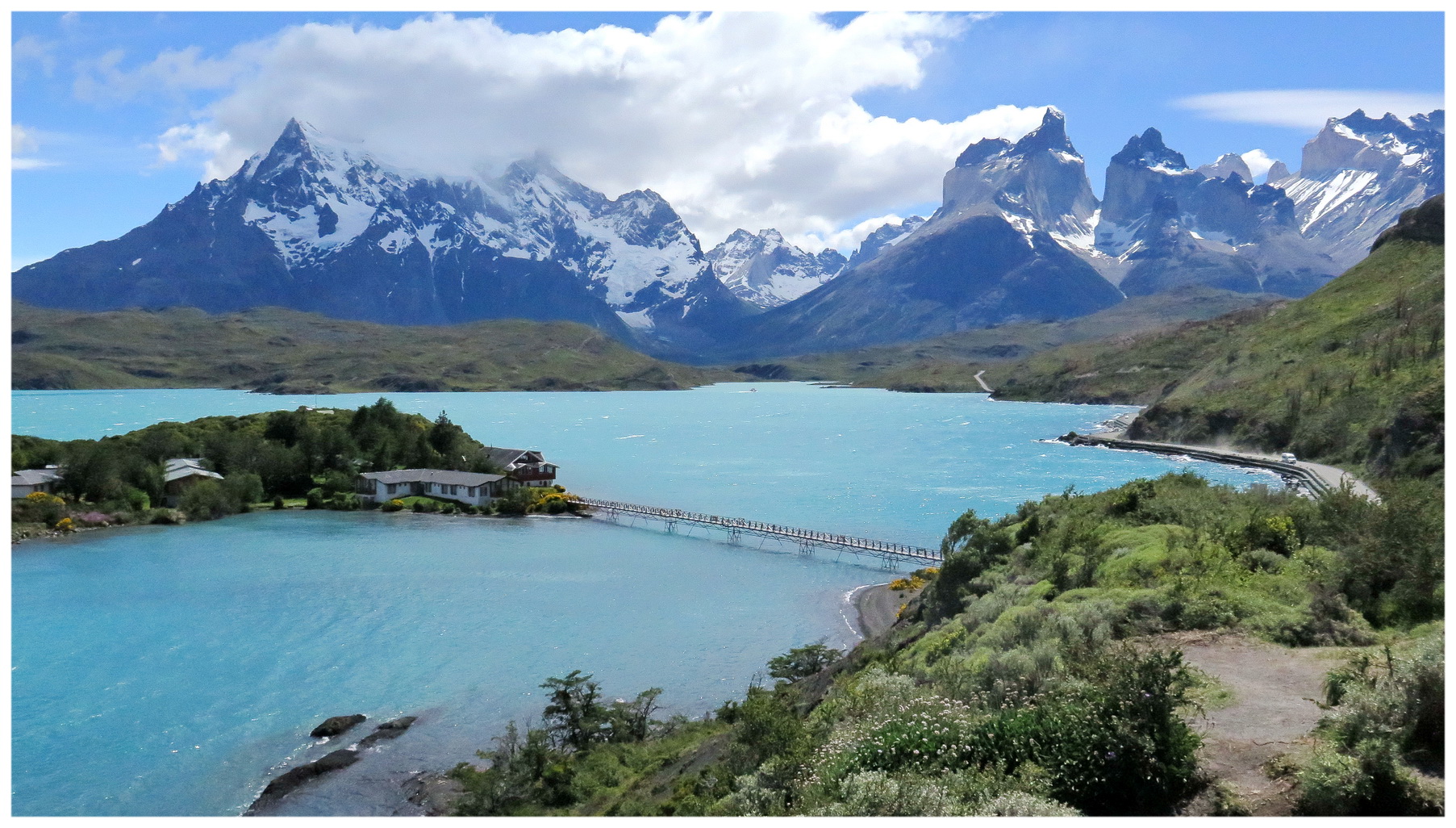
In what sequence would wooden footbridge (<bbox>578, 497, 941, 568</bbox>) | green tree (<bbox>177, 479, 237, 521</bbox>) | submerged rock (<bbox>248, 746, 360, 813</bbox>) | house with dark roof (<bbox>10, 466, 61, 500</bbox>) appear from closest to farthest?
submerged rock (<bbox>248, 746, 360, 813</bbox>) → wooden footbridge (<bbox>578, 497, 941, 568</bbox>) → house with dark roof (<bbox>10, 466, 61, 500</bbox>) → green tree (<bbox>177, 479, 237, 521</bbox>)

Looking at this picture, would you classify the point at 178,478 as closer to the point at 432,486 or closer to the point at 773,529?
the point at 432,486

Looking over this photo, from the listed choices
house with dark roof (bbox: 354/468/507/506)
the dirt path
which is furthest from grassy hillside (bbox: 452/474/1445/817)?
house with dark roof (bbox: 354/468/507/506)

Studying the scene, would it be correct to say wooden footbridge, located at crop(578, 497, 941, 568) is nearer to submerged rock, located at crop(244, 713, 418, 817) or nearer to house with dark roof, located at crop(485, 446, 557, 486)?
house with dark roof, located at crop(485, 446, 557, 486)

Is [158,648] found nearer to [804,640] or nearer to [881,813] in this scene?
[804,640]

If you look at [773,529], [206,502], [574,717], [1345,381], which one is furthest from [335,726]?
[1345,381]

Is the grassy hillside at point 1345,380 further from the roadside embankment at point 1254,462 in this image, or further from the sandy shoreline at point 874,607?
the sandy shoreline at point 874,607

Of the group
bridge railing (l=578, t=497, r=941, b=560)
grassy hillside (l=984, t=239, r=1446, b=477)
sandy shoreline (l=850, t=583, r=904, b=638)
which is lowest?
sandy shoreline (l=850, t=583, r=904, b=638)
